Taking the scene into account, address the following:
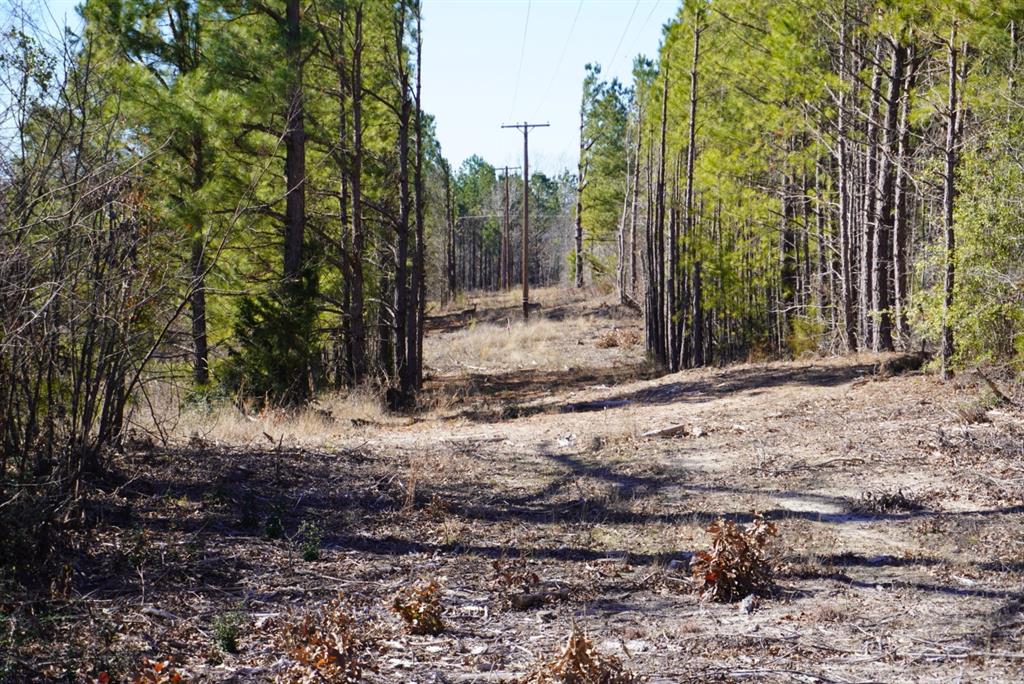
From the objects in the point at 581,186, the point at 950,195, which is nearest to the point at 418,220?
the point at 950,195

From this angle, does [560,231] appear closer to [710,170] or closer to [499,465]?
[710,170]

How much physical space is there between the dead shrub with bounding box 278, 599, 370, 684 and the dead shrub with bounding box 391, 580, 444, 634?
288 millimetres

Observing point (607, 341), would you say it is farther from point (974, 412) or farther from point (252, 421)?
point (974, 412)

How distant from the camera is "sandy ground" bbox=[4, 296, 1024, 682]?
484 cm

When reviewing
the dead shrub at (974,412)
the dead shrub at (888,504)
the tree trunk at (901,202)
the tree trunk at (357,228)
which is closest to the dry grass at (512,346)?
the tree trunk at (357,228)

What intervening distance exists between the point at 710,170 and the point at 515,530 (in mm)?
17754

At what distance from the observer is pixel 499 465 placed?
1039 centimetres

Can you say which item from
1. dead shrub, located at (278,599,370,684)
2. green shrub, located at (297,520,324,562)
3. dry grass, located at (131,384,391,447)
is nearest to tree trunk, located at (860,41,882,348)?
dry grass, located at (131,384,391,447)

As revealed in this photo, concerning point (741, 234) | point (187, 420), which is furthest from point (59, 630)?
point (741, 234)

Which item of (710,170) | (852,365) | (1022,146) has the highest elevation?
(710,170)

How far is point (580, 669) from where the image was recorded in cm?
418

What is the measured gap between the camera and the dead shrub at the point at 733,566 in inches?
228

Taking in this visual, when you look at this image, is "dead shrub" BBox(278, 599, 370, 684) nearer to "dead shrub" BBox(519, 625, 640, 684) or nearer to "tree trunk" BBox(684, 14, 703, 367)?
"dead shrub" BBox(519, 625, 640, 684)

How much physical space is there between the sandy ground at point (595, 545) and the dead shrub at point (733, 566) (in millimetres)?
140
